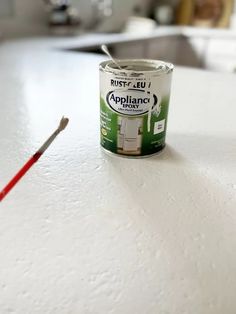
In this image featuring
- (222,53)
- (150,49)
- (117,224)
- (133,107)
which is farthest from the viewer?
(222,53)

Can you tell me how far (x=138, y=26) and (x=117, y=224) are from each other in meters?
2.56


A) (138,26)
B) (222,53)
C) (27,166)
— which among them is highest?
(27,166)

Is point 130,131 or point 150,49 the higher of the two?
point 130,131

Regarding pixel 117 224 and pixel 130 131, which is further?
pixel 130 131

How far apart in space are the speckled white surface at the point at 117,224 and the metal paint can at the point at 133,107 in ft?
0.09

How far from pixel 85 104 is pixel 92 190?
16.2 inches

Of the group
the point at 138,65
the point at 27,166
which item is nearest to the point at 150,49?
the point at 138,65

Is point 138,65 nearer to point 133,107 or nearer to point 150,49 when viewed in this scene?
point 133,107

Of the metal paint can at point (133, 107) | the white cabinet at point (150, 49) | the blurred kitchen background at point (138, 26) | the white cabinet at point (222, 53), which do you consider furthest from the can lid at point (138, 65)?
the white cabinet at point (222, 53)

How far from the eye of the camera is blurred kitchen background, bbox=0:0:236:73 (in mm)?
2086

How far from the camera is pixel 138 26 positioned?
2.66m

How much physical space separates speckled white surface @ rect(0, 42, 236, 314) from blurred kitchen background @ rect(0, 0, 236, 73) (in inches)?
53.5

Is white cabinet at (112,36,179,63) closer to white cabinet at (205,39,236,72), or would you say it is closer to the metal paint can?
white cabinet at (205,39,236,72)

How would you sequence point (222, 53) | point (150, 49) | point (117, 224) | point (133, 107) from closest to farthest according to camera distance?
point (117, 224) → point (133, 107) → point (150, 49) → point (222, 53)
